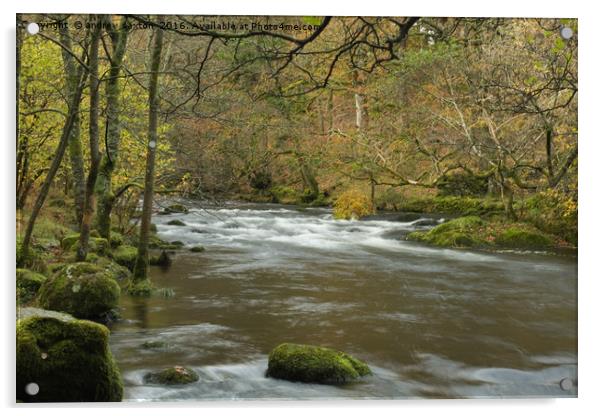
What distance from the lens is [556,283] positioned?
484cm

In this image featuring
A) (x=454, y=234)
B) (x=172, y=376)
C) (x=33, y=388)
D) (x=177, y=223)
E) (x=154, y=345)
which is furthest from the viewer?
(x=177, y=223)

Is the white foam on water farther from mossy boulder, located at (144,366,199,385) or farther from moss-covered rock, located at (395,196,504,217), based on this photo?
mossy boulder, located at (144,366,199,385)

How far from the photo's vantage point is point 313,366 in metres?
4.34

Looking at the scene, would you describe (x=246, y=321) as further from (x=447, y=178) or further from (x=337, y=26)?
(x=337, y=26)

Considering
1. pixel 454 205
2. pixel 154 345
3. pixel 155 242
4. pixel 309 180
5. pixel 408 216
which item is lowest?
pixel 154 345

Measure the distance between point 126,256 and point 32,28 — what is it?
7.86ft

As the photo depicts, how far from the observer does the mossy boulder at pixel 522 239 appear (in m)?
5.19

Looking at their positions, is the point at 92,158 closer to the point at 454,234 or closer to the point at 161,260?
the point at 161,260

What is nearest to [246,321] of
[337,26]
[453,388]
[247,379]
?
[247,379]

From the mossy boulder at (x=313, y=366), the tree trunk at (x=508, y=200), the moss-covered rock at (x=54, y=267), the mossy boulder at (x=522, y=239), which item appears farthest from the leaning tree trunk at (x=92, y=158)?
→ the mossy boulder at (x=522, y=239)

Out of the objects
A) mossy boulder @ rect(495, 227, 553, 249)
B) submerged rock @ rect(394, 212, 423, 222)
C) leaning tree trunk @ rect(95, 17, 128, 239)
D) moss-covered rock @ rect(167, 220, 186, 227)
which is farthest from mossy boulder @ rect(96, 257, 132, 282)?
mossy boulder @ rect(495, 227, 553, 249)

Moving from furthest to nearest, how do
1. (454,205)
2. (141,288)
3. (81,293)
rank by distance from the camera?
(141,288) < (454,205) < (81,293)

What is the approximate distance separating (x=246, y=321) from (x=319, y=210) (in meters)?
1.18

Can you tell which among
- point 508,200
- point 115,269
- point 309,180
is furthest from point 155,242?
point 508,200
